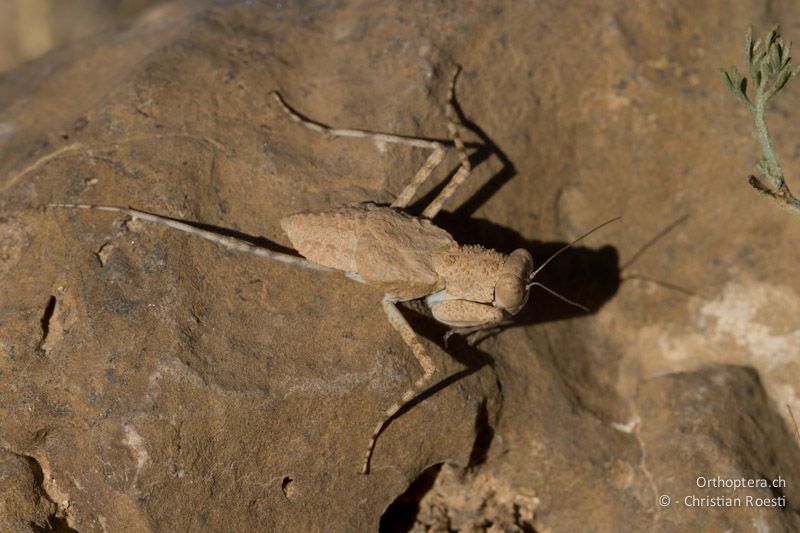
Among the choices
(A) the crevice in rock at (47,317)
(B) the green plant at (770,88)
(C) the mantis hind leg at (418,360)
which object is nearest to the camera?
(B) the green plant at (770,88)

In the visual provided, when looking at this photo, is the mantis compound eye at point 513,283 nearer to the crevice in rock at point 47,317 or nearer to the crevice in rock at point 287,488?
the crevice in rock at point 287,488

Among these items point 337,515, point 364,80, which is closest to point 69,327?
point 337,515

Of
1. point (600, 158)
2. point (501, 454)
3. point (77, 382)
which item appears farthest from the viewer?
point (600, 158)

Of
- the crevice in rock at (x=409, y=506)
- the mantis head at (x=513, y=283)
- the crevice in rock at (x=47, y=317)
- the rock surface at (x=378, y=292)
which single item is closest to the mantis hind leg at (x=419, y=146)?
the rock surface at (x=378, y=292)

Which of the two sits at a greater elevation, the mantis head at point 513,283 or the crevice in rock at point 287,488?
the mantis head at point 513,283

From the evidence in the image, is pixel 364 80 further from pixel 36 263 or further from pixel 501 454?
pixel 501 454

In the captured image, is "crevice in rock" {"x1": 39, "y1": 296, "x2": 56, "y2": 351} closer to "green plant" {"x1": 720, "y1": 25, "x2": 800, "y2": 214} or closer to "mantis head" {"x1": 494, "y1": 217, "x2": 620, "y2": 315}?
"mantis head" {"x1": 494, "y1": 217, "x2": 620, "y2": 315}

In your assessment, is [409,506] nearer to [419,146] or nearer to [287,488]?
[287,488]
